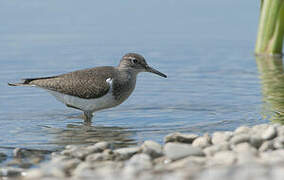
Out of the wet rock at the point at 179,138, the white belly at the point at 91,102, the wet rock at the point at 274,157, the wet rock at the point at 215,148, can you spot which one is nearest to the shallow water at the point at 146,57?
the white belly at the point at 91,102

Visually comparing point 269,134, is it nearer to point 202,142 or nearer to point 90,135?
point 202,142

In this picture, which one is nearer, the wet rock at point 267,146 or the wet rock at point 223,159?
the wet rock at point 223,159

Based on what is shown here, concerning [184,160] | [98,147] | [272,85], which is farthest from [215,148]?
[272,85]

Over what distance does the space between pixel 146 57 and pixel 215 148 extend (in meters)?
8.40

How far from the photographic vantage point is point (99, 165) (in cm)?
760

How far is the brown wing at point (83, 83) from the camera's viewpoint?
35.5 ft

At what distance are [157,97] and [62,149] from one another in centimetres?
382

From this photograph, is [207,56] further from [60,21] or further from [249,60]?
[60,21]

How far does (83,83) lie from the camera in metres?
10.9

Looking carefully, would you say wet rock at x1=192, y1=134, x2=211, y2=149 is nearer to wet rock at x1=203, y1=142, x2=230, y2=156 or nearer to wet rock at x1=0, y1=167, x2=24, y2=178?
wet rock at x1=203, y1=142, x2=230, y2=156

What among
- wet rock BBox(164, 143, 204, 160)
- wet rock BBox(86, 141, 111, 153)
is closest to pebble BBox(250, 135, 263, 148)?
wet rock BBox(164, 143, 204, 160)

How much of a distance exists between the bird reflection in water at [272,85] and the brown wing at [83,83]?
2914mm

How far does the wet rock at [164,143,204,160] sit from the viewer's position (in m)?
7.51

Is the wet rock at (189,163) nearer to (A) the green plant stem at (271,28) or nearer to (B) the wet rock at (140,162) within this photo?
(B) the wet rock at (140,162)
